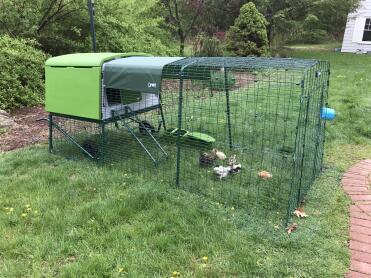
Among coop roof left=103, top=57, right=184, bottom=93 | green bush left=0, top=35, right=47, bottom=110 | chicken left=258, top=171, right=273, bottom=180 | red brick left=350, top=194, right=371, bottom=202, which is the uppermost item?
coop roof left=103, top=57, right=184, bottom=93

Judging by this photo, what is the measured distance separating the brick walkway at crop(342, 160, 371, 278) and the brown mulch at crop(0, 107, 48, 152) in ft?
13.3

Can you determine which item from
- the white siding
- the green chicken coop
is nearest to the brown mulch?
the green chicken coop

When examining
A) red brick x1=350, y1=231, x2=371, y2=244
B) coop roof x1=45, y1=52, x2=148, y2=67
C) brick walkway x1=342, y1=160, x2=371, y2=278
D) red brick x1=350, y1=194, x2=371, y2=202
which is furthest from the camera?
coop roof x1=45, y1=52, x2=148, y2=67

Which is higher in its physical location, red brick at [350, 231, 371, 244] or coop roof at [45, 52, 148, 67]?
coop roof at [45, 52, 148, 67]

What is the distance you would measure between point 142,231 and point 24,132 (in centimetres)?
356

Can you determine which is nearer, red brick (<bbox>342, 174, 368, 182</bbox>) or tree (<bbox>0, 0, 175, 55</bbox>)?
red brick (<bbox>342, 174, 368, 182</bbox>)

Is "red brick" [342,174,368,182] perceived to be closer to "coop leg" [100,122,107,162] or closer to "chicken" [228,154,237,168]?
"chicken" [228,154,237,168]

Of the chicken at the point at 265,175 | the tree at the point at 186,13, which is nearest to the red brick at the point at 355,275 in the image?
the chicken at the point at 265,175

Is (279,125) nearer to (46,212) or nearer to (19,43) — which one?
(46,212)

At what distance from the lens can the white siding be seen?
17516 mm

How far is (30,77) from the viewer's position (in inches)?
306

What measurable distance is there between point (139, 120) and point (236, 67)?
68.1 inches

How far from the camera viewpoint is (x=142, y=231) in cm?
315

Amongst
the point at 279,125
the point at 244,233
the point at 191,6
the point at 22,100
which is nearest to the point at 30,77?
the point at 22,100
